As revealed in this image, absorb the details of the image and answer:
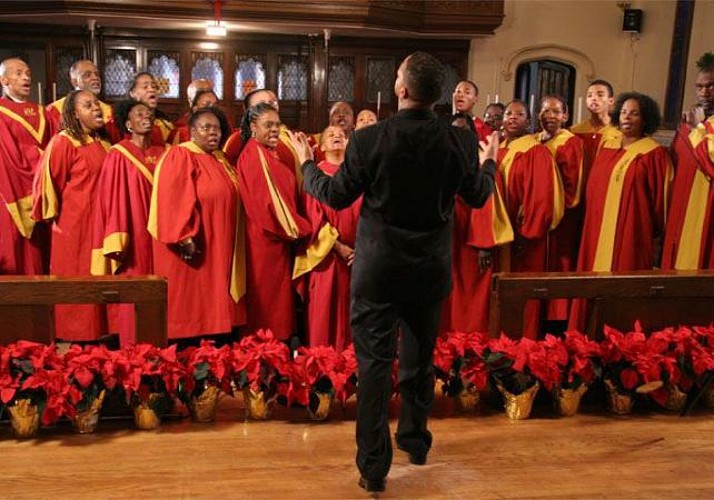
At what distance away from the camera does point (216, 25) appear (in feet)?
27.2

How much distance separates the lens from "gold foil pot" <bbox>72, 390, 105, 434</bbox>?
119 inches

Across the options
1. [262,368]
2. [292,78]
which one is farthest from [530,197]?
[292,78]

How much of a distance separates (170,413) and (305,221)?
3.98 ft

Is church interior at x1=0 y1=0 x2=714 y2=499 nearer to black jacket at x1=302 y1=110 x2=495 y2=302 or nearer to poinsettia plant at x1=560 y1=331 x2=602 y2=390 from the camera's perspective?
poinsettia plant at x1=560 y1=331 x2=602 y2=390

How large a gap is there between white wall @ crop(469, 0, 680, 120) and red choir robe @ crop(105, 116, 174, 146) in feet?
17.2

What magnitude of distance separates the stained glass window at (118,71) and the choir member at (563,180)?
6.12 m

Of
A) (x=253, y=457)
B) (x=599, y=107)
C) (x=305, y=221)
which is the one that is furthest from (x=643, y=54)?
(x=253, y=457)

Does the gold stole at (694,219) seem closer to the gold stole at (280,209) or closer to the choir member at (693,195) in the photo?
the choir member at (693,195)

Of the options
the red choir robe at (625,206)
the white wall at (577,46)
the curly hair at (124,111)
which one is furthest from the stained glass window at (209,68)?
the red choir robe at (625,206)

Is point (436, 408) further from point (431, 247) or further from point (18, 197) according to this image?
point (18, 197)

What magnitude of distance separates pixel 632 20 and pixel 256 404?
7925mm

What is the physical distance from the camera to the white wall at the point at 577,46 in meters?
9.38

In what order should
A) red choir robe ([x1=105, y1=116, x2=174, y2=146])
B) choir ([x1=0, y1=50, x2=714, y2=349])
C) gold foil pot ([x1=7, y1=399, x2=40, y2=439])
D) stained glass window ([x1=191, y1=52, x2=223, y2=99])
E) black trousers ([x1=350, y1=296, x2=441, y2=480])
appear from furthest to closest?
stained glass window ([x1=191, y1=52, x2=223, y2=99]) < red choir robe ([x1=105, y1=116, x2=174, y2=146]) < choir ([x1=0, y1=50, x2=714, y2=349]) < gold foil pot ([x1=7, y1=399, x2=40, y2=439]) < black trousers ([x1=350, y1=296, x2=441, y2=480])

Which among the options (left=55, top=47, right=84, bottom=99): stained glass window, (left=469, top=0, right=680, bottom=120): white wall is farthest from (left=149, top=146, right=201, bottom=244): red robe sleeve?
(left=469, top=0, right=680, bottom=120): white wall
